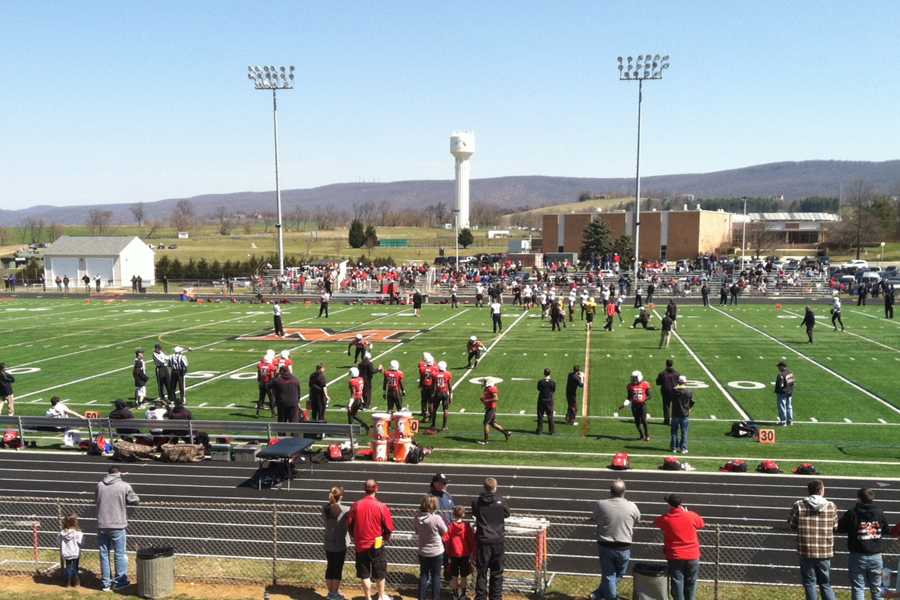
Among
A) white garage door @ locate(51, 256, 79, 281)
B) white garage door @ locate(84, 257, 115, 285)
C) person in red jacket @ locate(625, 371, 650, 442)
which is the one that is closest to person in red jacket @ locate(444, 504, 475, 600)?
person in red jacket @ locate(625, 371, 650, 442)

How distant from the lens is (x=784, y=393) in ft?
55.2

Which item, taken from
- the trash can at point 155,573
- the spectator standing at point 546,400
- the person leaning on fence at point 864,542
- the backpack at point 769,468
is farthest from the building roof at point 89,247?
the person leaning on fence at point 864,542

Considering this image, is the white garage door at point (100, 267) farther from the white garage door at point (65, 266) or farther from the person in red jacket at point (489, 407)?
the person in red jacket at point (489, 407)

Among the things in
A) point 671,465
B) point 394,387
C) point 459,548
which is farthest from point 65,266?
point 459,548

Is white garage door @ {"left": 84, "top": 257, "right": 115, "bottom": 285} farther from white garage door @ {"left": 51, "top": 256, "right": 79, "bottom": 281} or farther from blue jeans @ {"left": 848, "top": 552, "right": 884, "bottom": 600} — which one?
blue jeans @ {"left": 848, "top": 552, "right": 884, "bottom": 600}

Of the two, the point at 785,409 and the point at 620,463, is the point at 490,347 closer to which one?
the point at 785,409

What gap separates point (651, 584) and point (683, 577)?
33cm

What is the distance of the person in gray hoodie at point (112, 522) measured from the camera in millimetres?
9039

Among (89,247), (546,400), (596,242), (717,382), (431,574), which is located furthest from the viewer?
(596,242)

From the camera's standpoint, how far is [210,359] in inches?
1059

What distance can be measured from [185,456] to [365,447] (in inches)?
132

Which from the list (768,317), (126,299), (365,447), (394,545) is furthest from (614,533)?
(126,299)

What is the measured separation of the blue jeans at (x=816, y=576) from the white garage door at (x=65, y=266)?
61.5m

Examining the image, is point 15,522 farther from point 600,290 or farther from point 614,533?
point 600,290
